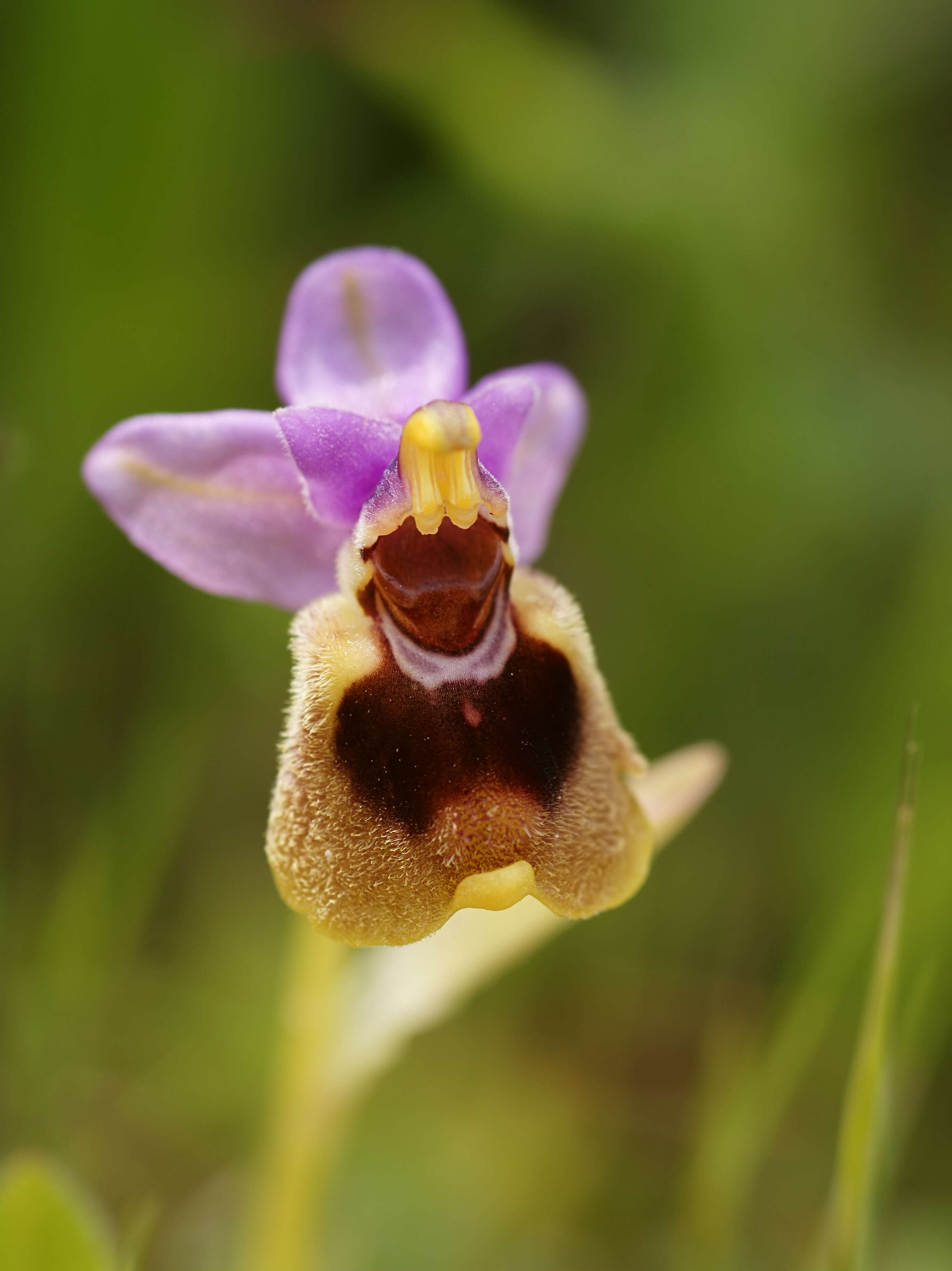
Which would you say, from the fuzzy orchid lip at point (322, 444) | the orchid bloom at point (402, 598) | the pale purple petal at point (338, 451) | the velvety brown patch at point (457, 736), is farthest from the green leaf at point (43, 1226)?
the pale purple petal at point (338, 451)

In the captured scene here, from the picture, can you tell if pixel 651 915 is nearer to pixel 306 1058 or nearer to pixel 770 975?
pixel 770 975

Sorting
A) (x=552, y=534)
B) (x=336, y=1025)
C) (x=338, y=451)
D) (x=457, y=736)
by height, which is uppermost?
(x=338, y=451)

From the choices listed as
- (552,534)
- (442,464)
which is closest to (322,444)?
(442,464)

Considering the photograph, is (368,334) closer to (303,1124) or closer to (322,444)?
(322,444)

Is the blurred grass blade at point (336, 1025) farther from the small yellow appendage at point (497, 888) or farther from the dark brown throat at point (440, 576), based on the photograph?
the small yellow appendage at point (497, 888)

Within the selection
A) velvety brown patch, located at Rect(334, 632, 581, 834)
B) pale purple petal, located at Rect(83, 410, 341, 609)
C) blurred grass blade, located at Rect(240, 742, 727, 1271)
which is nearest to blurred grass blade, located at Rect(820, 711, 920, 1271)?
velvety brown patch, located at Rect(334, 632, 581, 834)

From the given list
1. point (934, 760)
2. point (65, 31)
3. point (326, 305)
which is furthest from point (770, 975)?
point (65, 31)
